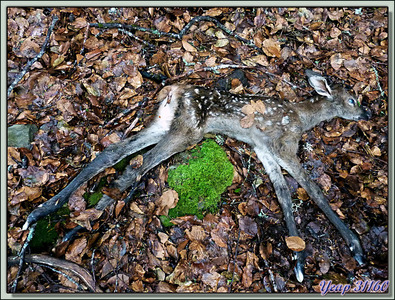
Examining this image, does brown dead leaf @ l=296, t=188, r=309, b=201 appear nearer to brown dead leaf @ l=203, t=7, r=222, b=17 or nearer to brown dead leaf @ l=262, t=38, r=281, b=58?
brown dead leaf @ l=262, t=38, r=281, b=58

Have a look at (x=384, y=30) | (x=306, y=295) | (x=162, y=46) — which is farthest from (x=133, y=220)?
(x=384, y=30)

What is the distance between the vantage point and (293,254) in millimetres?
3438

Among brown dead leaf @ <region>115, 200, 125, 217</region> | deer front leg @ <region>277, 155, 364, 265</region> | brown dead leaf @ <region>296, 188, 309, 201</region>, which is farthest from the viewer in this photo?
brown dead leaf @ <region>296, 188, 309, 201</region>

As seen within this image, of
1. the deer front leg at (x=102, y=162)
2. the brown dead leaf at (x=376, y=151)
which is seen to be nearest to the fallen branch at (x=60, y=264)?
the deer front leg at (x=102, y=162)

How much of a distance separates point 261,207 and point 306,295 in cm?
110

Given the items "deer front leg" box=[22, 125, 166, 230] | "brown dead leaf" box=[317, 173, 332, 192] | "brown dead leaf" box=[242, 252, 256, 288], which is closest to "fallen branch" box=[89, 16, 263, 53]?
"deer front leg" box=[22, 125, 166, 230]

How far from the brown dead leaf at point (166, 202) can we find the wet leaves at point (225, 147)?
0.04 feet

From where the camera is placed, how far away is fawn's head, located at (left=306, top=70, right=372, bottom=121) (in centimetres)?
402

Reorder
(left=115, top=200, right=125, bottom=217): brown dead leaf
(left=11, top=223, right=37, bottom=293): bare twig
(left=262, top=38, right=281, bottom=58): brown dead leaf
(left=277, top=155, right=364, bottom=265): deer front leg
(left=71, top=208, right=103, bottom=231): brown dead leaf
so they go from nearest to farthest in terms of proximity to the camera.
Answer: (left=11, top=223, right=37, bottom=293): bare twig, (left=71, top=208, right=103, bottom=231): brown dead leaf, (left=115, top=200, right=125, bottom=217): brown dead leaf, (left=277, top=155, right=364, bottom=265): deer front leg, (left=262, top=38, right=281, bottom=58): brown dead leaf

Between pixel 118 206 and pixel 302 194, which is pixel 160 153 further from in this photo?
pixel 302 194

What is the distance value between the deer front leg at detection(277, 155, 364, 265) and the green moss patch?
96cm

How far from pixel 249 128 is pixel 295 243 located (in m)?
1.58

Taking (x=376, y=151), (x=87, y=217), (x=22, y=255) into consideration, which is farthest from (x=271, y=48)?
(x=22, y=255)

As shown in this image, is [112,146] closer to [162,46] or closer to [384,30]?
[162,46]
